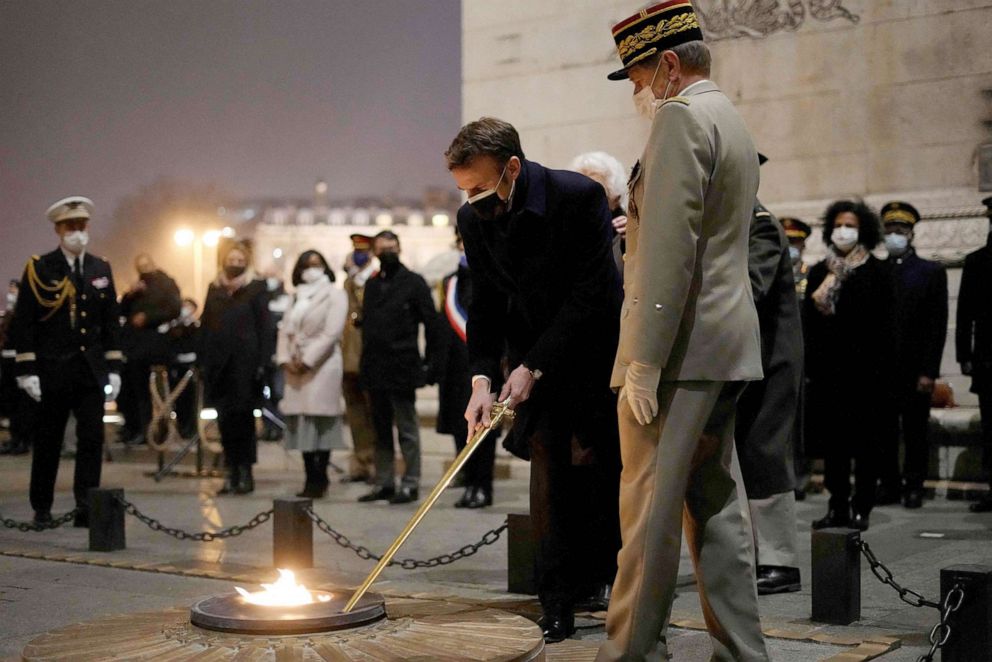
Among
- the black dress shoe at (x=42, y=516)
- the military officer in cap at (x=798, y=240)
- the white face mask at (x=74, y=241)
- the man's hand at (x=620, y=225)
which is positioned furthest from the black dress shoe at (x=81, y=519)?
the military officer in cap at (x=798, y=240)

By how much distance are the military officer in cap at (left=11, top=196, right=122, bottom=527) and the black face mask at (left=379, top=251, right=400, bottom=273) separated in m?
2.07

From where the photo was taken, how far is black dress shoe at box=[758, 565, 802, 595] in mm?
6355

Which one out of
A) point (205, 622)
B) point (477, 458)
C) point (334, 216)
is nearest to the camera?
point (205, 622)

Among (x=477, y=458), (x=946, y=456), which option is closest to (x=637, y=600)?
(x=477, y=458)

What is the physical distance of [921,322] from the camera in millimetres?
9602

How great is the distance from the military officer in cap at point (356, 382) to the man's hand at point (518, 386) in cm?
639

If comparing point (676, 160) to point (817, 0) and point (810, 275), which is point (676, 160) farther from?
point (817, 0)

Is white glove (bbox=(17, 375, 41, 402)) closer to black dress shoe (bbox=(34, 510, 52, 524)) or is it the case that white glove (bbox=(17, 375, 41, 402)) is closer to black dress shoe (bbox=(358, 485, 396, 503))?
black dress shoe (bbox=(34, 510, 52, 524))

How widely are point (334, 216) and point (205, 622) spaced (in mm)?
106525

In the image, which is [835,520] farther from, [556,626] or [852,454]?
[556,626]

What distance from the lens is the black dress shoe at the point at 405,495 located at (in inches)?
400

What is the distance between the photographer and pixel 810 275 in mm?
8742

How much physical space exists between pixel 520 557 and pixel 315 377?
464 centimetres

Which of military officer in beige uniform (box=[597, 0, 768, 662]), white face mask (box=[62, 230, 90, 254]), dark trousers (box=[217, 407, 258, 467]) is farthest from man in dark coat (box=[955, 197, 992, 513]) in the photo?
white face mask (box=[62, 230, 90, 254])
